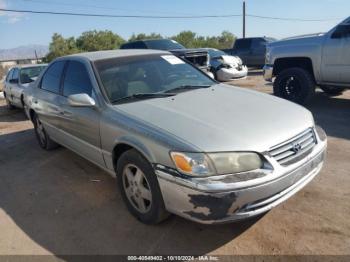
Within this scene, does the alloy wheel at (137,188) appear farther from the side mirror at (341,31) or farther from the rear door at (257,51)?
the rear door at (257,51)

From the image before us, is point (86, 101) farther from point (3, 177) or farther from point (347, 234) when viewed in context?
point (347, 234)

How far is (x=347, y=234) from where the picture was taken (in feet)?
9.00

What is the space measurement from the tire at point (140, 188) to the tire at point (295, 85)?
5146 millimetres

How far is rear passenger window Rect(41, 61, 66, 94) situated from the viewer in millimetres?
4545

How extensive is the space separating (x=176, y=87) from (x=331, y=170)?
2095mm

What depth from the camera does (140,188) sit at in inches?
118

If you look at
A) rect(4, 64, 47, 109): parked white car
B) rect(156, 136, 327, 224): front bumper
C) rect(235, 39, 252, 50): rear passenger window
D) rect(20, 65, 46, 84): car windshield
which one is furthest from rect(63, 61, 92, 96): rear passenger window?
rect(235, 39, 252, 50): rear passenger window

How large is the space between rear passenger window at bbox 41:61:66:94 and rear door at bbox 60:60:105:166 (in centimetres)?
23

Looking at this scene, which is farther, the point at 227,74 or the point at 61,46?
the point at 61,46

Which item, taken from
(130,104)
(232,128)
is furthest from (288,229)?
(130,104)

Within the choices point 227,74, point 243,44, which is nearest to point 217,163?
point 227,74

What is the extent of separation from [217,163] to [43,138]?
3.99 m

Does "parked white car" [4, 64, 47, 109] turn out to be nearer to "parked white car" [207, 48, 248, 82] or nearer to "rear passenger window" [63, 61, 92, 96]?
"rear passenger window" [63, 61, 92, 96]

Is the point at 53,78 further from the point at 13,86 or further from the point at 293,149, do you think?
the point at 13,86
